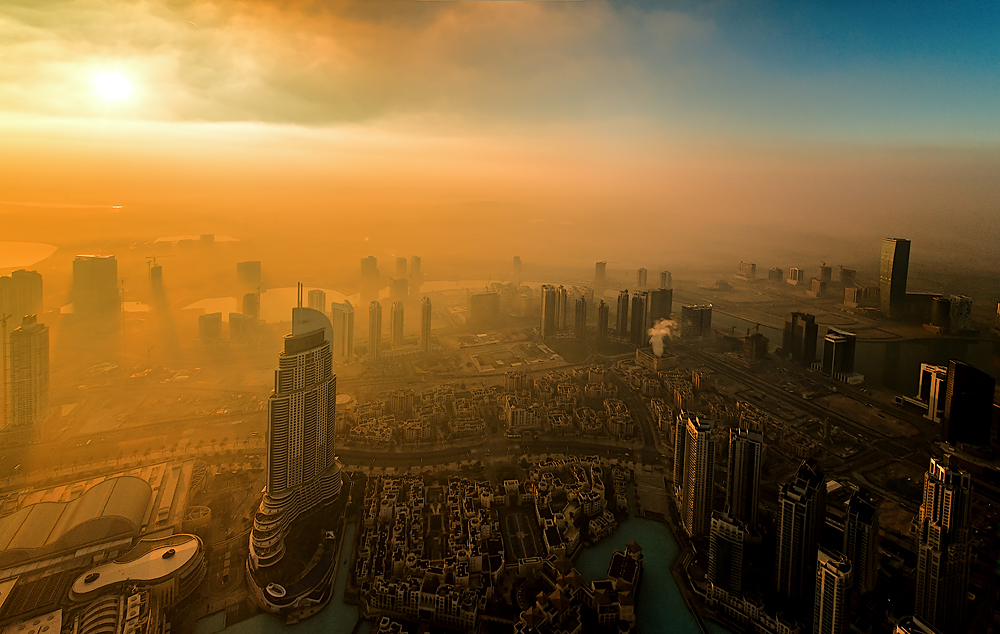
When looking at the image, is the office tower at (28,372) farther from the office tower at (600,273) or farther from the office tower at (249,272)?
the office tower at (600,273)

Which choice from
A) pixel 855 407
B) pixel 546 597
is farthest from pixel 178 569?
pixel 855 407

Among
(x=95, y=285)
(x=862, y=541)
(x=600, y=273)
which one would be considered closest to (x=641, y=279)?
(x=600, y=273)

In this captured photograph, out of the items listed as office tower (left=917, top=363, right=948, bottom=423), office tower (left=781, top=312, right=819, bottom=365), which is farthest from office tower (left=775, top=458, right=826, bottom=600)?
office tower (left=781, top=312, right=819, bottom=365)

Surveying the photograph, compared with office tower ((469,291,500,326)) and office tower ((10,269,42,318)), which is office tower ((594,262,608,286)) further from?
office tower ((10,269,42,318))

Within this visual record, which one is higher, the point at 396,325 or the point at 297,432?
the point at 396,325

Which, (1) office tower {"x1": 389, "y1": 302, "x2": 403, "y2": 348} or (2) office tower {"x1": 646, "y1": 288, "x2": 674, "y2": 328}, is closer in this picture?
(1) office tower {"x1": 389, "y1": 302, "x2": 403, "y2": 348}

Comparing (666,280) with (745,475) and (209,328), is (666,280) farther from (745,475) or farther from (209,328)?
(209,328)
